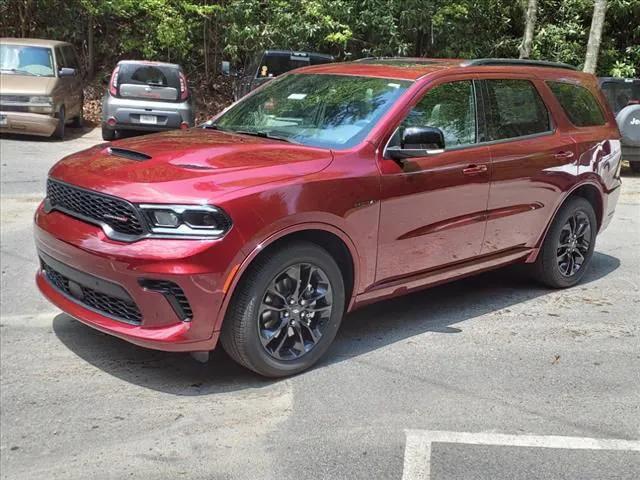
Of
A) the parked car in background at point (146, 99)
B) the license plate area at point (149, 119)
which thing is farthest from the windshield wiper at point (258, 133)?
the license plate area at point (149, 119)

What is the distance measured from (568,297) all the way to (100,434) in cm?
398

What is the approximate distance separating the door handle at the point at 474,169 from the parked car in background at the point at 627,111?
7435mm

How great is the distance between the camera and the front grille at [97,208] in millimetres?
3727

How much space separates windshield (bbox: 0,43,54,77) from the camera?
14.0 m

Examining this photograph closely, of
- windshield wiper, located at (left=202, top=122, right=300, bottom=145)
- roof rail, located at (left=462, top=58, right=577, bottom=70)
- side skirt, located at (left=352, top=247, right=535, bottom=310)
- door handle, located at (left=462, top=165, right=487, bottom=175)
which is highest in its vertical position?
roof rail, located at (left=462, top=58, right=577, bottom=70)

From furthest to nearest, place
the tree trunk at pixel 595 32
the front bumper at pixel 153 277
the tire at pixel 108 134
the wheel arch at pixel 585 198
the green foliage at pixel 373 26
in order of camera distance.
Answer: the green foliage at pixel 373 26, the tire at pixel 108 134, the tree trunk at pixel 595 32, the wheel arch at pixel 585 198, the front bumper at pixel 153 277

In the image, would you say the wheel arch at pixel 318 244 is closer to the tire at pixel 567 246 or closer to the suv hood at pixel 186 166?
the suv hood at pixel 186 166

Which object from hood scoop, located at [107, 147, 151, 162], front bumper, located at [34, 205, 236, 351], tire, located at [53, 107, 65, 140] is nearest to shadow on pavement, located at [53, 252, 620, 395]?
front bumper, located at [34, 205, 236, 351]

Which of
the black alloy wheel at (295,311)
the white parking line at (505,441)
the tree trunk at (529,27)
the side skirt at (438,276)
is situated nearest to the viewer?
the white parking line at (505,441)

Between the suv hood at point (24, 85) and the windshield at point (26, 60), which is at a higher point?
the windshield at point (26, 60)

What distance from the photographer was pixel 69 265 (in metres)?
4.01

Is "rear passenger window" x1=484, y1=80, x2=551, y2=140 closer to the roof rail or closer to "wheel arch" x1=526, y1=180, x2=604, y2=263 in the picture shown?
the roof rail

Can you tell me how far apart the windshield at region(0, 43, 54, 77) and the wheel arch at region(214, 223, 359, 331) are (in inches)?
454

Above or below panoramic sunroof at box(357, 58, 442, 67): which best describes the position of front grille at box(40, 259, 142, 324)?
below
